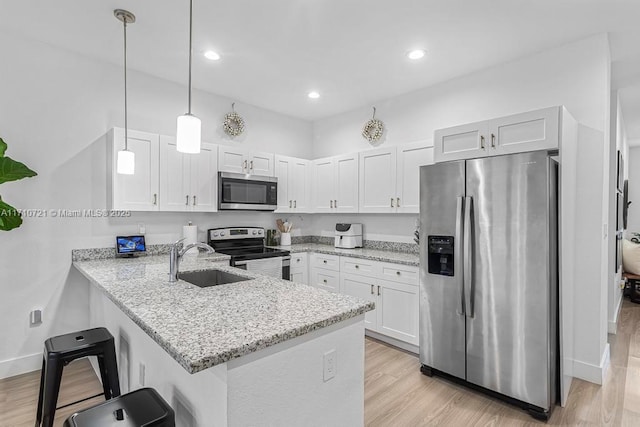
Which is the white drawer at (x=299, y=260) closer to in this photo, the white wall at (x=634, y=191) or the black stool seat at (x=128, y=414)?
the black stool seat at (x=128, y=414)

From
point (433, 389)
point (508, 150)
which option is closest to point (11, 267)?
point (433, 389)

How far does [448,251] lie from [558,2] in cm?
190

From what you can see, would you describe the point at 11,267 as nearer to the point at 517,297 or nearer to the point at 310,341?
the point at 310,341

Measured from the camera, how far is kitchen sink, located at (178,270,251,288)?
7.75 ft

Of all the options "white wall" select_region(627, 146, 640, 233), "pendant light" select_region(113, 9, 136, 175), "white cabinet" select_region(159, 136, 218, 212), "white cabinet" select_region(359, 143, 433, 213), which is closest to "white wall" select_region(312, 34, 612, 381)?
"white cabinet" select_region(359, 143, 433, 213)

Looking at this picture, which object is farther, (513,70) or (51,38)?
(513,70)

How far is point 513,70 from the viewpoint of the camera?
3.06 m

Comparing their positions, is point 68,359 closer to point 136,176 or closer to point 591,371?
point 136,176

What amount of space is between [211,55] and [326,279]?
2674 millimetres

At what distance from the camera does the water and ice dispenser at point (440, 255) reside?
8.58 ft

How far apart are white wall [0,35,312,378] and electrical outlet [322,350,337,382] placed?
2.75 meters

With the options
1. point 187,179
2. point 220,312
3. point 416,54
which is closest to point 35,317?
point 187,179

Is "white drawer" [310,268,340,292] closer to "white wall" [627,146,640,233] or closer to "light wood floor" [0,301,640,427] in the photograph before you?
"light wood floor" [0,301,640,427]

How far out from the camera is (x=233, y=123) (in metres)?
4.05
